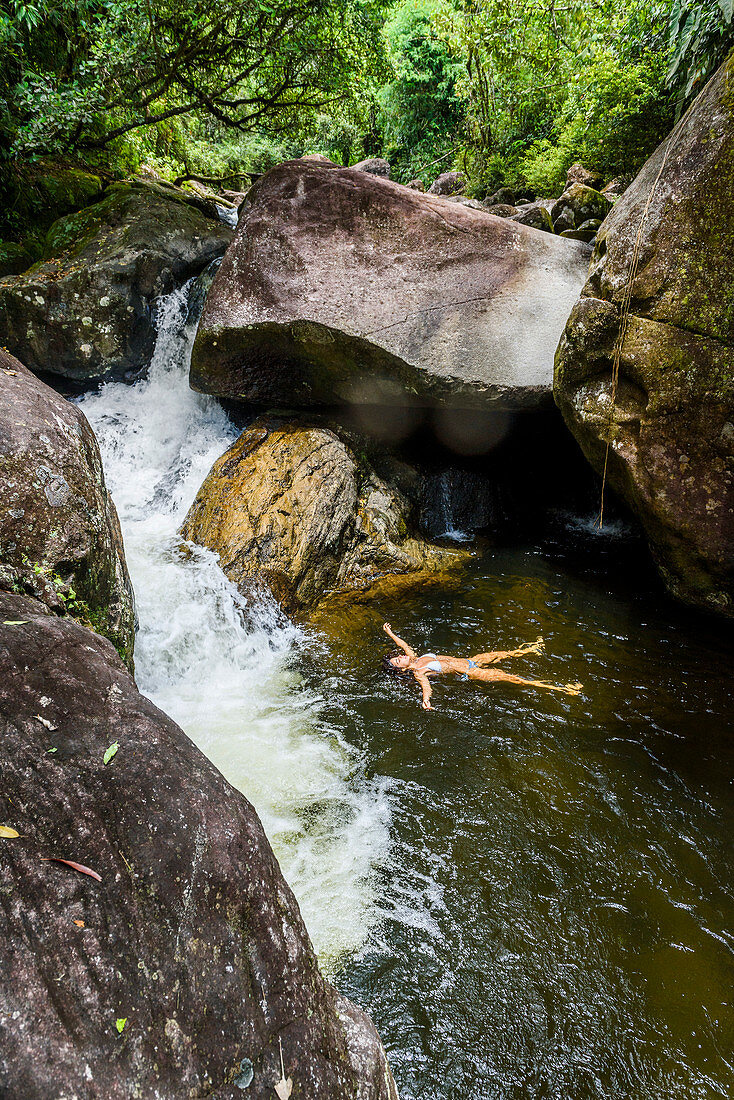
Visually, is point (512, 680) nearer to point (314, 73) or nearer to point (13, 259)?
point (13, 259)

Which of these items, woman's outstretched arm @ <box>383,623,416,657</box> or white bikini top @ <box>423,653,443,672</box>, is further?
woman's outstretched arm @ <box>383,623,416,657</box>

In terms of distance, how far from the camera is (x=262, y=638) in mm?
5832

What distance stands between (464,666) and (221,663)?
2.34 m

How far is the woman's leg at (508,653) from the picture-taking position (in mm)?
5359

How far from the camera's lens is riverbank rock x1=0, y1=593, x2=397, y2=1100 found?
1.25m

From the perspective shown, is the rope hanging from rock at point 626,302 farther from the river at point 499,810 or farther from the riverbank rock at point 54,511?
the riverbank rock at point 54,511

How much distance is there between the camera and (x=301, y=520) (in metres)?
6.84

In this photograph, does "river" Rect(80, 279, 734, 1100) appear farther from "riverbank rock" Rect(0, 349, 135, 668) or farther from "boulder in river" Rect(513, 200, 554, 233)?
"boulder in river" Rect(513, 200, 554, 233)

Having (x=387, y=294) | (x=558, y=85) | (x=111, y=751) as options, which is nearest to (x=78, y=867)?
(x=111, y=751)

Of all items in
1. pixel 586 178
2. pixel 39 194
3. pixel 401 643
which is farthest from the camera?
pixel 586 178

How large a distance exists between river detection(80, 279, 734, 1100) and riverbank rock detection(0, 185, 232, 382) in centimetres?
341

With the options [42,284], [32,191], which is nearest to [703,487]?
[42,284]

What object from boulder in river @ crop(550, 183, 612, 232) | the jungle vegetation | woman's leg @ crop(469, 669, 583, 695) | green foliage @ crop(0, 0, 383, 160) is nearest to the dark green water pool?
woman's leg @ crop(469, 669, 583, 695)

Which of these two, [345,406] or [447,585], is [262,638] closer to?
[447,585]
